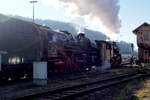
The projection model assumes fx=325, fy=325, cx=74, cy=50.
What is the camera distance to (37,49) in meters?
20.2

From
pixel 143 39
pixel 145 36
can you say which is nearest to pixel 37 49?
pixel 143 39

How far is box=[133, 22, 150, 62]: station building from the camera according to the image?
38.5 meters

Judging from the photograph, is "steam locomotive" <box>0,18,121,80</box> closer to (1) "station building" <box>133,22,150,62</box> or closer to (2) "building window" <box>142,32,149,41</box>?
(1) "station building" <box>133,22,150,62</box>

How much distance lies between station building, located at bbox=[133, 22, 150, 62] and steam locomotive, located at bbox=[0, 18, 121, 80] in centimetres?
1017

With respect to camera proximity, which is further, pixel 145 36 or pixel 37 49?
pixel 145 36

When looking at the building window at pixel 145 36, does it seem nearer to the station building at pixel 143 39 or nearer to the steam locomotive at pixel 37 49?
the station building at pixel 143 39

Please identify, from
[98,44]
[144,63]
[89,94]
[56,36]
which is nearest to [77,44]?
[56,36]

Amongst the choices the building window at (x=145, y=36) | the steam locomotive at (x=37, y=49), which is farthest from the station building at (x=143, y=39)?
the steam locomotive at (x=37, y=49)

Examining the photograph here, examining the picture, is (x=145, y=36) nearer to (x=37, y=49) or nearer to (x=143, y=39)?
(x=143, y=39)

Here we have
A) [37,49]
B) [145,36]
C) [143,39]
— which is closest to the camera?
[37,49]

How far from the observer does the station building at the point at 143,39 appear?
3853 centimetres

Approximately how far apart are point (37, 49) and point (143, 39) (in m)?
22.1

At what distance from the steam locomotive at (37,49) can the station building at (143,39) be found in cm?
1017

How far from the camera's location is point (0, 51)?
54.1 ft
